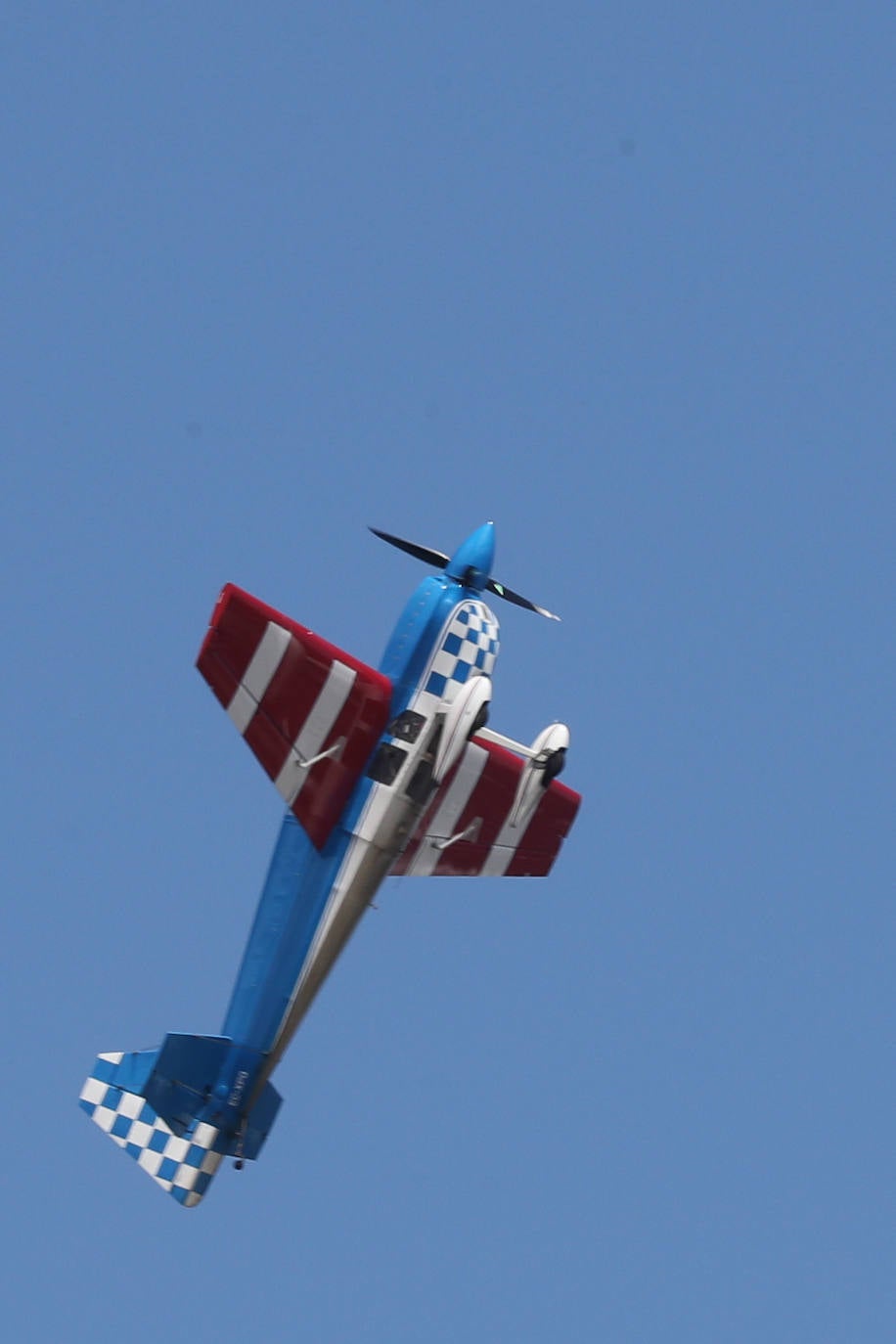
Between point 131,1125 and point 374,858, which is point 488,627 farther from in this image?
point 131,1125

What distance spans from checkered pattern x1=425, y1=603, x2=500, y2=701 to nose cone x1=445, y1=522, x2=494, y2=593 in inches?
17.6

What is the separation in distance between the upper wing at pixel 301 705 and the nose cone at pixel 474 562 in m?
1.80

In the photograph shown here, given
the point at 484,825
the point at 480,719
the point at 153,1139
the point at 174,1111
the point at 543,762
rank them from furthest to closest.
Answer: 1. the point at 484,825
2. the point at 153,1139
3. the point at 174,1111
4. the point at 543,762
5. the point at 480,719

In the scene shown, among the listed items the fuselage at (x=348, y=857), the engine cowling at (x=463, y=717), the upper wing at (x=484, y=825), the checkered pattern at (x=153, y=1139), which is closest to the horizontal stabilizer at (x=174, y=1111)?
the checkered pattern at (x=153, y=1139)

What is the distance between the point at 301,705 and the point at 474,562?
2.95 metres

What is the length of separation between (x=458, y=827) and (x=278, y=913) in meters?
2.75

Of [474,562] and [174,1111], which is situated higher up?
[474,562]

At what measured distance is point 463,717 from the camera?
28.7m

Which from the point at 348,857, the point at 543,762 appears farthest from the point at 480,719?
the point at 348,857

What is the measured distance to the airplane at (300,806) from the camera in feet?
97.0

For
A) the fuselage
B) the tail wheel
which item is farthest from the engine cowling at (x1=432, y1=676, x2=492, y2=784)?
the fuselage

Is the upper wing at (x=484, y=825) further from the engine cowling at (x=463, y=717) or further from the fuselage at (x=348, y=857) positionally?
the engine cowling at (x=463, y=717)

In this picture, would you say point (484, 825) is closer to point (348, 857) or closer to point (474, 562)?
point (348, 857)

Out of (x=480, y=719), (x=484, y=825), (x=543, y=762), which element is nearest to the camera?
(x=480, y=719)
